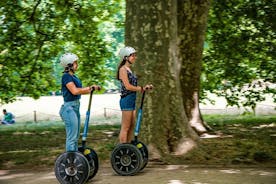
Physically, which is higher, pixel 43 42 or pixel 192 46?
pixel 43 42

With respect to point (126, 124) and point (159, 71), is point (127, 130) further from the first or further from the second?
point (159, 71)

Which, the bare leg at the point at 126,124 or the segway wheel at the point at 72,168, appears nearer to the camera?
the segway wheel at the point at 72,168

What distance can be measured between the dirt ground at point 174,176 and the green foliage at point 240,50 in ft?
31.3

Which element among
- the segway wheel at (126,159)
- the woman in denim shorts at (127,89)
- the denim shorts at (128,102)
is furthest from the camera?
the denim shorts at (128,102)

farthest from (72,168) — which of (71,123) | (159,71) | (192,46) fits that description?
(192,46)

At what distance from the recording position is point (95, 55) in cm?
1856

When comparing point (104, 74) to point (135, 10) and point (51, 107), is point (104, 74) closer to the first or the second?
point (135, 10)

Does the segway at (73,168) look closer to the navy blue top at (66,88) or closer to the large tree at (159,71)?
the navy blue top at (66,88)

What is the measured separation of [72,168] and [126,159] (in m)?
1.04

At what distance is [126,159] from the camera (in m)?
7.21

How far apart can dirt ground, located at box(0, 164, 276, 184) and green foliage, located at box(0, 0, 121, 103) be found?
9.31m

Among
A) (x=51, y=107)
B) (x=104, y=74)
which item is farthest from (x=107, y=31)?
(x=104, y=74)

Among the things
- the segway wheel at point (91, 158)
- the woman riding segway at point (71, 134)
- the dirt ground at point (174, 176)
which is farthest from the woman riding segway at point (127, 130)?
the woman riding segway at point (71, 134)

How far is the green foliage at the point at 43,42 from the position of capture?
1667cm
